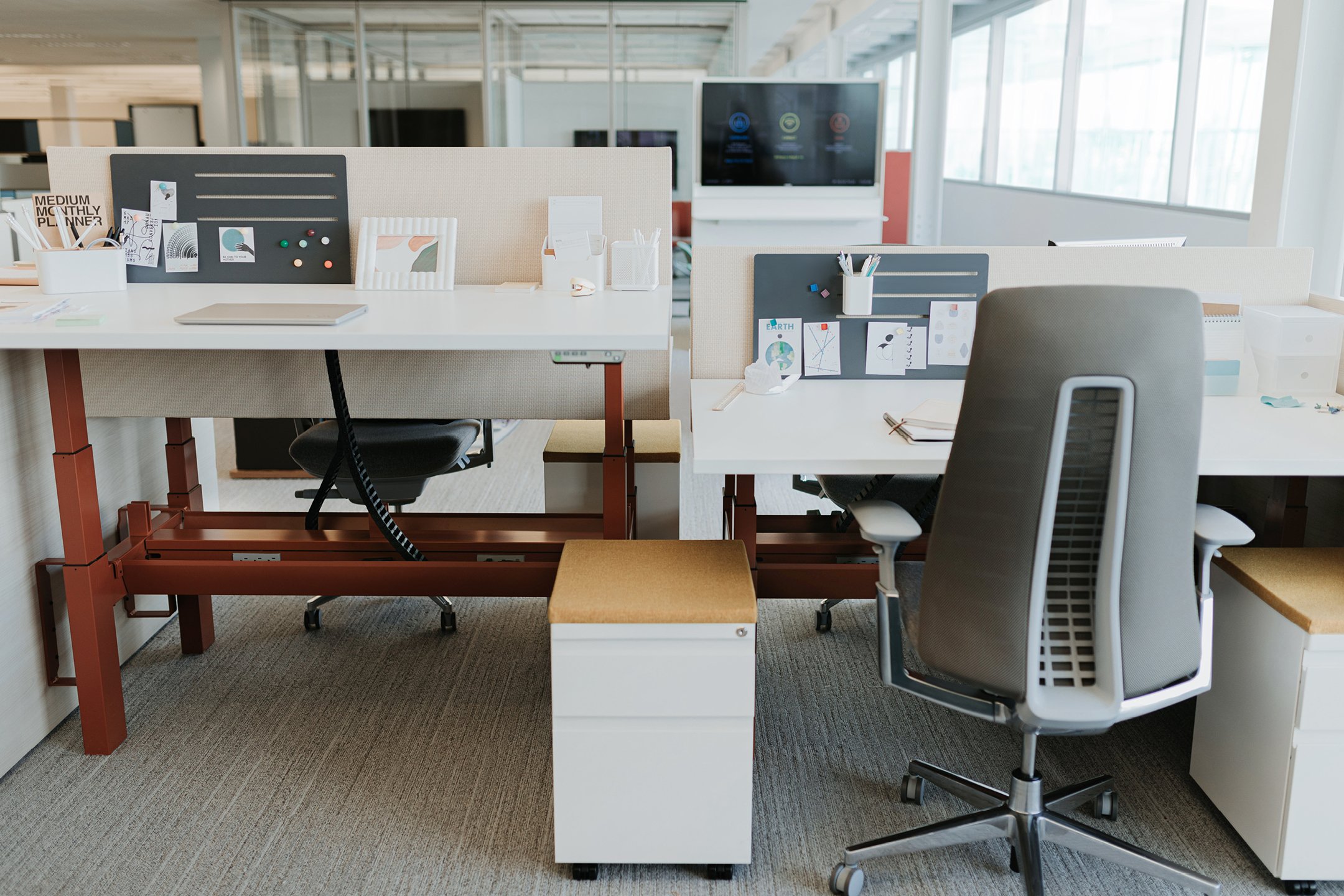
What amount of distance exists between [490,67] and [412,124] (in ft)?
2.31

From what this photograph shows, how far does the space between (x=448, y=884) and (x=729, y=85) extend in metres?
3.97

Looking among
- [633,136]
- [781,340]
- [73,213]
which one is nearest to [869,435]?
[781,340]

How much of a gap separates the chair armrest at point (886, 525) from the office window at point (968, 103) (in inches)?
390

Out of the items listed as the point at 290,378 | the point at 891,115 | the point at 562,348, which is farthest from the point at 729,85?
the point at 891,115

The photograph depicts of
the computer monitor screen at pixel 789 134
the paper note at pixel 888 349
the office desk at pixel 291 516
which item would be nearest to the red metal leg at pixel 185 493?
the office desk at pixel 291 516

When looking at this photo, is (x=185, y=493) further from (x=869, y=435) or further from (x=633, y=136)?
(x=633, y=136)

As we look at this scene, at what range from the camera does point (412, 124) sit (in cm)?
A: 756

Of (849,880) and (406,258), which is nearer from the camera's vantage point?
(849,880)

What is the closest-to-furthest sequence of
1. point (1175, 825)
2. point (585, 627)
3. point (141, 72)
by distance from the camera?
point (585, 627) < point (1175, 825) < point (141, 72)

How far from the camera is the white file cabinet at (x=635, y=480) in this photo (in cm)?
265

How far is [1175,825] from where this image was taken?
192cm

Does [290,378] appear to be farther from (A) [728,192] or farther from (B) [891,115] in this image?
(B) [891,115]

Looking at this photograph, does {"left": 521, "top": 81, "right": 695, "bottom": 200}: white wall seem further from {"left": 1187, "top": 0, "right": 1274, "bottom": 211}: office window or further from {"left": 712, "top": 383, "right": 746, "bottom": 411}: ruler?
{"left": 712, "top": 383, "right": 746, "bottom": 411}: ruler

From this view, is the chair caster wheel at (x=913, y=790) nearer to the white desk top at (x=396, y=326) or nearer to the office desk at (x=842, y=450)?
the office desk at (x=842, y=450)
